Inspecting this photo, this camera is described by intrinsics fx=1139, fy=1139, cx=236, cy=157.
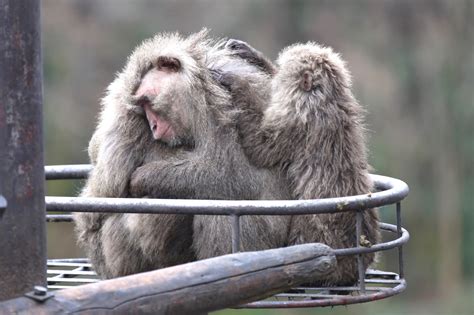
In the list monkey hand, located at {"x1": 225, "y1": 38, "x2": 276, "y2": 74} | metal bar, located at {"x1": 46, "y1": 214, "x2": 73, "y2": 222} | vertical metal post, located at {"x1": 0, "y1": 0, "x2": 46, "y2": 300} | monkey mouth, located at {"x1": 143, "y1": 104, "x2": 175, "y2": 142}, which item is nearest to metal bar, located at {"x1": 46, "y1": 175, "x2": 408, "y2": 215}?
vertical metal post, located at {"x1": 0, "y1": 0, "x2": 46, "y2": 300}

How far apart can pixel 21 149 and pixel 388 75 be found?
1547 centimetres

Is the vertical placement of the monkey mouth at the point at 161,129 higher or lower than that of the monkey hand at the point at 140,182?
higher

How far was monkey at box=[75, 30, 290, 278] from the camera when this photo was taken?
4.73 metres

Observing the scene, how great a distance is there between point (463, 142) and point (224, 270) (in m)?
15.2

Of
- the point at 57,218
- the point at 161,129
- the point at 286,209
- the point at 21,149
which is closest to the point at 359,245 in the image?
the point at 286,209

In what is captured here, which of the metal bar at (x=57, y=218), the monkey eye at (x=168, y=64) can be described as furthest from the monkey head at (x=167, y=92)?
the metal bar at (x=57, y=218)

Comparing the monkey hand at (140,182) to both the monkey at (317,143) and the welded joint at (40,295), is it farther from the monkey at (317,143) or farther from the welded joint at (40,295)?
the welded joint at (40,295)

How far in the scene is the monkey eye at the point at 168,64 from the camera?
493cm

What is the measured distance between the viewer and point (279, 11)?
60.7 ft

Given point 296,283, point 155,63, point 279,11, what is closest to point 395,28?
point 279,11

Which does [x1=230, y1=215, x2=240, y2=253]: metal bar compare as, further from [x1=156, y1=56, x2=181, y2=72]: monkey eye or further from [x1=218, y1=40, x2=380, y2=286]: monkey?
[x1=156, y1=56, x2=181, y2=72]: monkey eye

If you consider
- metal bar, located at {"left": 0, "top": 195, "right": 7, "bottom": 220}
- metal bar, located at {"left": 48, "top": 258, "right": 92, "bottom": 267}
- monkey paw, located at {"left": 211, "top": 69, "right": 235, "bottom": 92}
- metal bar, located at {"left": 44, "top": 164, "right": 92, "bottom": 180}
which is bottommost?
metal bar, located at {"left": 48, "top": 258, "right": 92, "bottom": 267}

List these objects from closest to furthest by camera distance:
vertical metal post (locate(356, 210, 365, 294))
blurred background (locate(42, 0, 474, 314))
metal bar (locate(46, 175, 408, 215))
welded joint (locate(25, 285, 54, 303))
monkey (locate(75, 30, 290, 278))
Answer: welded joint (locate(25, 285, 54, 303)) < metal bar (locate(46, 175, 408, 215)) < vertical metal post (locate(356, 210, 365, 294)) < monkey (locate(75, 30, 290, 278)) < blurred background (locate(42, 0, 474, 314))

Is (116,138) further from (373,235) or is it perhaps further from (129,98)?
(373,235)
